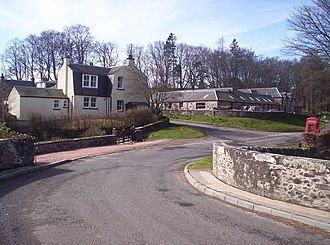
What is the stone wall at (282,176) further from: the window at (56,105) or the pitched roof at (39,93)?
the window at (56,105)

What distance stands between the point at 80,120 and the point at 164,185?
19937mm

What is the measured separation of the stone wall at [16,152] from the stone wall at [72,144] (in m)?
6.64

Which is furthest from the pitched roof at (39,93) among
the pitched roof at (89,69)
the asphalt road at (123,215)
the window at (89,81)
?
the asphalt road at (123,215)

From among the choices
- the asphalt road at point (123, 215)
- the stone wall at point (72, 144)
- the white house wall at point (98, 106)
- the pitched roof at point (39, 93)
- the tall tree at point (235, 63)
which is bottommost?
the stone wall at point (72, 144)

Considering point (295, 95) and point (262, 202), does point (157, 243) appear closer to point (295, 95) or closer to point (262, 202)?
point (262, 202)

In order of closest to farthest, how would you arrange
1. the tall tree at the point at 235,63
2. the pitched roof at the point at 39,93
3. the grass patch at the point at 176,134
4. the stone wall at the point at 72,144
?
the stone wall at the point at 72,144, the grass patch at the point at 176,134, the pitched roof at the point at 39,93, the tall tree at the point at 235,63

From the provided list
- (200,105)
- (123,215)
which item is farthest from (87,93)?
(123,215)

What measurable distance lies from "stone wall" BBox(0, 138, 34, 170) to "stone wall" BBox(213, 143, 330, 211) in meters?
8.25

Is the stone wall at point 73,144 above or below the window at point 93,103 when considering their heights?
below

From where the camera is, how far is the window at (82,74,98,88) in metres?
41.8

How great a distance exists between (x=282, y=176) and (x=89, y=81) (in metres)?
36.4

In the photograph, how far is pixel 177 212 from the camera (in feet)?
25.6

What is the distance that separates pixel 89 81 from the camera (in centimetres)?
4225

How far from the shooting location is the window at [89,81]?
137ft
